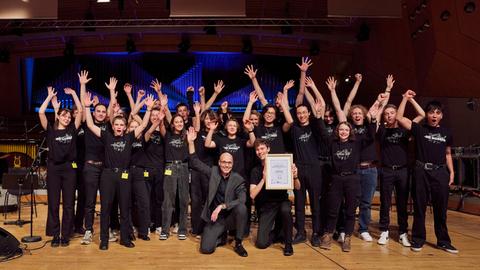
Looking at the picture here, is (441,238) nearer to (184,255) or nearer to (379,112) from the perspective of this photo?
(379,112)

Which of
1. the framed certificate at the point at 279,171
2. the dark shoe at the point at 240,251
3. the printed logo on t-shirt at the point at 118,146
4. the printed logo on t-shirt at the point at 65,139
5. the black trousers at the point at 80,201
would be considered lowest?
the dark shoe at the point at 240,251

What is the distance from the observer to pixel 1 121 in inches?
538

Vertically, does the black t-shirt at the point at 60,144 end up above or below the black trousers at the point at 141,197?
above

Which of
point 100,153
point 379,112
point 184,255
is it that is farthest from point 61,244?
point 379,112

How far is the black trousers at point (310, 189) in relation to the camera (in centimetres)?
514

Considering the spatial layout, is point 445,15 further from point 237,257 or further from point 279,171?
point 237,257

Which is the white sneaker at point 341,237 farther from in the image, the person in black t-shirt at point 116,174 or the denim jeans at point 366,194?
the person in black t-shirt at point 116,174

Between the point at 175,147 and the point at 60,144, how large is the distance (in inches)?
55.7

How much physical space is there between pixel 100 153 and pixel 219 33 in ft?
29.2

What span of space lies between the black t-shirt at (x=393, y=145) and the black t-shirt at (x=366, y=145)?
0.68ft

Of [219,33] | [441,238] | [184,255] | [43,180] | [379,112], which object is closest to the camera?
[184,255]

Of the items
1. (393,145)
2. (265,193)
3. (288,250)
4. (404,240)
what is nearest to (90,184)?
(265,193)

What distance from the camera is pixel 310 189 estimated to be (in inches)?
204

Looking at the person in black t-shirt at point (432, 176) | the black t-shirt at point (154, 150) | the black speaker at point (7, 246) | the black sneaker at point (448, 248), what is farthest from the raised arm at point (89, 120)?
the black sneaker at point (448, 248)
